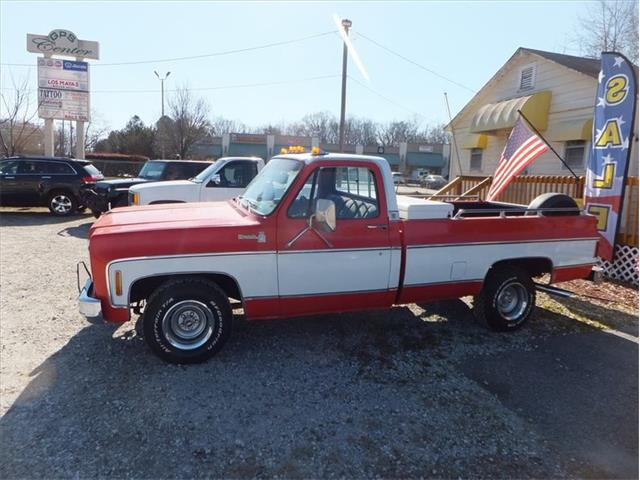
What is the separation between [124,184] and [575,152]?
13.8 metres

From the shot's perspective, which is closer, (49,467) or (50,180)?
(49,467)

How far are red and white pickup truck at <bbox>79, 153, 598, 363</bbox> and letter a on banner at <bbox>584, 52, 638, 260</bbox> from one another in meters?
3.71

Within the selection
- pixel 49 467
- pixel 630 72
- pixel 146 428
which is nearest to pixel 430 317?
pixel 146 428

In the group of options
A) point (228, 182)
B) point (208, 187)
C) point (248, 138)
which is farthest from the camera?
point (248, 138)

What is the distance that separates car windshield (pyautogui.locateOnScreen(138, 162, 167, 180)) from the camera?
12.2 meters

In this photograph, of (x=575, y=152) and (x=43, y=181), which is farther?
(x=575, y=152)

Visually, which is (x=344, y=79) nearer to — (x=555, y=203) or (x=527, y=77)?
(x=527, y=77)

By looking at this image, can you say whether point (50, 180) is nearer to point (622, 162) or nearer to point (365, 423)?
point (365, 423)

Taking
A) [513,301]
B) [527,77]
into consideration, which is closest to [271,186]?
[513,301]

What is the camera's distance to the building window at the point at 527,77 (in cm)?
1547

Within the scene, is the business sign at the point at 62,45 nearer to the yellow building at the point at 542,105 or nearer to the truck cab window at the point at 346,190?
the yellow building at the point at 542,105

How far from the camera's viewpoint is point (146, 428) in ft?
10.4

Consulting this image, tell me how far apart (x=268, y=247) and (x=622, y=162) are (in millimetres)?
6852

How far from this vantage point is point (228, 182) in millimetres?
9719
